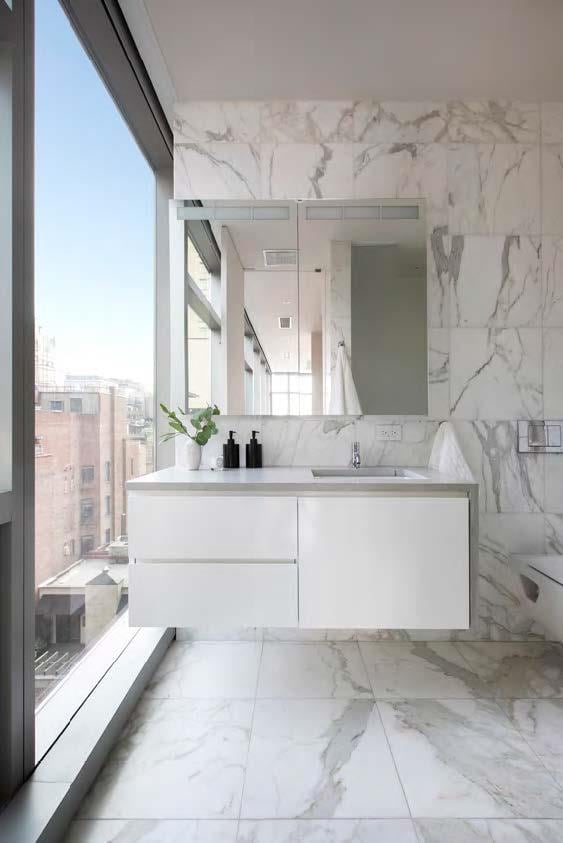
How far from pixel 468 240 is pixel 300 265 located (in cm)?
83

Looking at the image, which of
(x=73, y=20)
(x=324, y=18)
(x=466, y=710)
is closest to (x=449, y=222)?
(x=324, y=18)

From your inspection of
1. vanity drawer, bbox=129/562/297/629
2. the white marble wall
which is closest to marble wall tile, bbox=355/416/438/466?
the white marble wall

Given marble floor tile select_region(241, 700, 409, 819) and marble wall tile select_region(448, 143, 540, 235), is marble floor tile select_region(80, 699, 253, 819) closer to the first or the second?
marble floor tile select_region(241, 700, 409, 819)

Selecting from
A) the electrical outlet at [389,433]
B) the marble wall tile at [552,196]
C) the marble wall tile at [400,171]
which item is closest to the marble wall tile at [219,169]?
the marble wall tile at [400,171]

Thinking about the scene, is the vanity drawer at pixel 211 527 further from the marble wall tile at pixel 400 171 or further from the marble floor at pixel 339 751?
the marble wall tile at pixel 400 171

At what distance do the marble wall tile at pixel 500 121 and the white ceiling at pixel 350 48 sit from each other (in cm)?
4

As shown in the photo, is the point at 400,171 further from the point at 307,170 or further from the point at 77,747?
the point at 77,747

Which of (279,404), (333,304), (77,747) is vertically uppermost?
(333,304)

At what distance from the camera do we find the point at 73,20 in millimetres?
1638

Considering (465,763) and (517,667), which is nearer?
(465,763)

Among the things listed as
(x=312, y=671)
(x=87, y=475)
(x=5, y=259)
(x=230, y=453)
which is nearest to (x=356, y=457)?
(x=230, y=453)

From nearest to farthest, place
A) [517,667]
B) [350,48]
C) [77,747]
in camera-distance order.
A: [77,747] < [350,48] < [517,667]

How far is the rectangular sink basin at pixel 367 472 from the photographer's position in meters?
2.14

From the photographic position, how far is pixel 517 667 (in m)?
2.08
